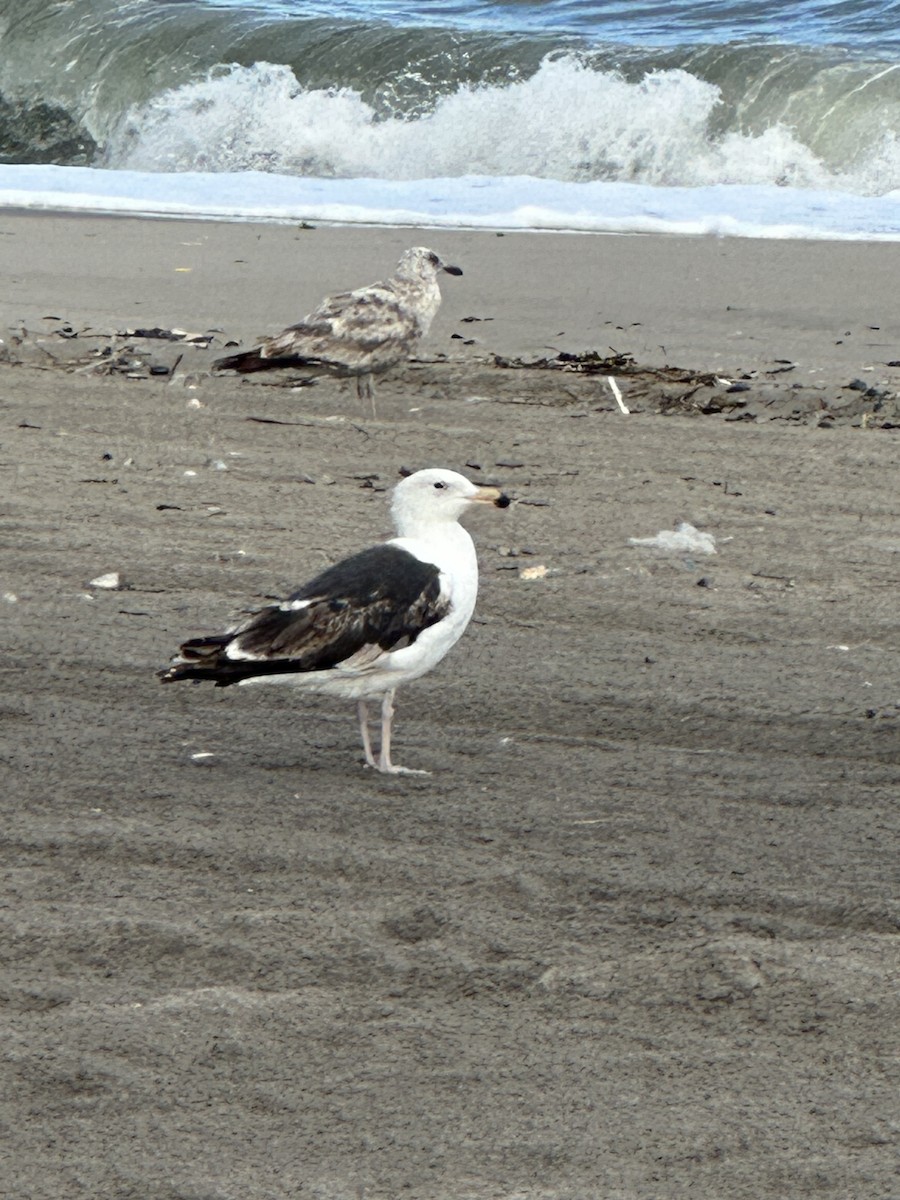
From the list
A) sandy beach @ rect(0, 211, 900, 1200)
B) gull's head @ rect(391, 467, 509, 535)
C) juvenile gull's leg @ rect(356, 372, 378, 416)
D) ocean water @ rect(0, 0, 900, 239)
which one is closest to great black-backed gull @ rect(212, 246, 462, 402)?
juvenile gull's leg @ rect(356, 372, 378, 416)

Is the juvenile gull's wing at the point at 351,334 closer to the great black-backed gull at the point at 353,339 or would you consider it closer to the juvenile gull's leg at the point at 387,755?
the great black-backed gull at the point at 353,339

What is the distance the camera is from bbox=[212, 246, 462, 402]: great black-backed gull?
302 inches

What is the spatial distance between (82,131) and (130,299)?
9.47 metres

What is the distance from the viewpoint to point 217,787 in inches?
160

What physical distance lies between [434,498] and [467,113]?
1337 cm

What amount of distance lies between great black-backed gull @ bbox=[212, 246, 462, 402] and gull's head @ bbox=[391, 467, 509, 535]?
11.1ft

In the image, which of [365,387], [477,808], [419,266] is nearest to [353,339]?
[365,387]

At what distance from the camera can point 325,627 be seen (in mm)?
4051

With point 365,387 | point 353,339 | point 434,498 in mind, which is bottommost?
point 365,387

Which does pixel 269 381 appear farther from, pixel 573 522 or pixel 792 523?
pixel 792 523

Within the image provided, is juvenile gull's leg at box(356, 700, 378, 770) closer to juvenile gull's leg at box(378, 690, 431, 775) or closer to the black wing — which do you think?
juvenile gull's leg at box(378, 690, 431, 775)

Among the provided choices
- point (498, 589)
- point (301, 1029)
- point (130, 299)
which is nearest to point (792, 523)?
point (498, 589)

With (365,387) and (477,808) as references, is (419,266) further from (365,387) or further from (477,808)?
(477,808)

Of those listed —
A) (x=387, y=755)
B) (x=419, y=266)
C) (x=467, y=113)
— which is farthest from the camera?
(x=467, y=113)
